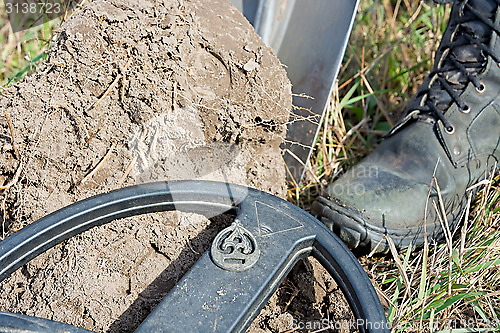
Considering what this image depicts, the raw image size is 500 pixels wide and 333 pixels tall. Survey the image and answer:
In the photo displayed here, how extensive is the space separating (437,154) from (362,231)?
411mm

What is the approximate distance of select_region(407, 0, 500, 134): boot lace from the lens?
149 centimetres

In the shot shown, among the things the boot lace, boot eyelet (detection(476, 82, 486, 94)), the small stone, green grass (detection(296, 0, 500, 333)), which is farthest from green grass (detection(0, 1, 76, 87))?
boot eyelet (detection(476, 82, 486, 94))

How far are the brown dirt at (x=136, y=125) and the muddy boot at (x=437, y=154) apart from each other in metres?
0.29

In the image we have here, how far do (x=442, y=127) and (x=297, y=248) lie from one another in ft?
2.51

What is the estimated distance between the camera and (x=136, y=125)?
1.20 meters

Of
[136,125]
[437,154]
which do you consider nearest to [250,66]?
[136,125]

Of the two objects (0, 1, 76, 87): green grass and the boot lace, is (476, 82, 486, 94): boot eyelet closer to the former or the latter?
the boot lace

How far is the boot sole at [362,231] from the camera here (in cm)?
134

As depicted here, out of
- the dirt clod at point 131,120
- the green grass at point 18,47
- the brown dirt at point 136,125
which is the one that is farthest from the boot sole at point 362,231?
the green grass at point 18,47

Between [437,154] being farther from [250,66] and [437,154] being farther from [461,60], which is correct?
[250,66]

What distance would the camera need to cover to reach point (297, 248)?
1111 mm

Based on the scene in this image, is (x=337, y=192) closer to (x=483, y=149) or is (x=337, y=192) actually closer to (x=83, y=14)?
(x=483, y=149)

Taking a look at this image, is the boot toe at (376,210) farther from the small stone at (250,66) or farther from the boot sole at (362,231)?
the small stone at (250,66)

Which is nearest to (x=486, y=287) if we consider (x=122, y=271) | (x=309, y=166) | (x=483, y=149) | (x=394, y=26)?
(x=483, y=149)
